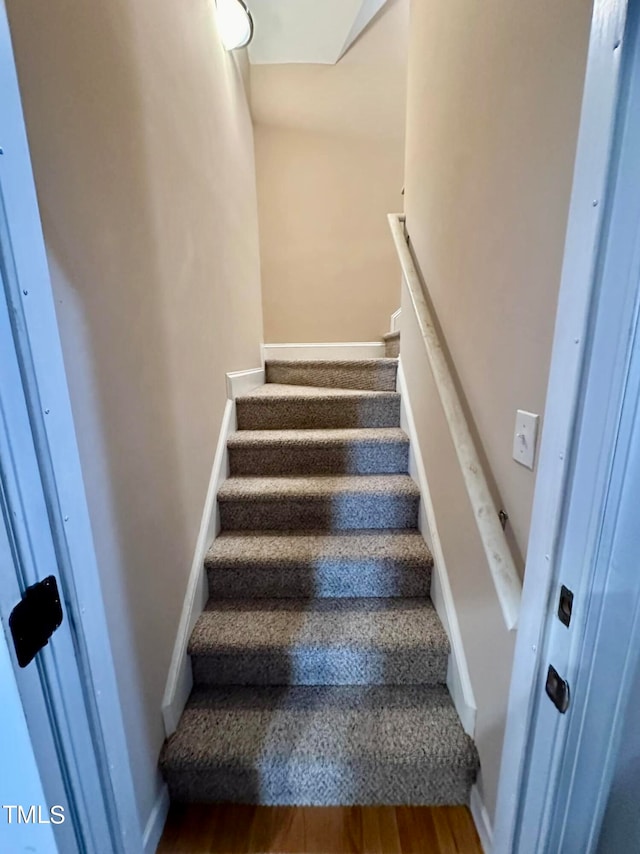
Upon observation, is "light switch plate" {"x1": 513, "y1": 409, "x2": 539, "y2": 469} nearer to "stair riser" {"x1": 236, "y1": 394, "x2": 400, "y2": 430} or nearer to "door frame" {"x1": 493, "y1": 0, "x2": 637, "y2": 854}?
"door frame" {"x1": 493, "y1": 0, "x2": 637, "y2": 854}

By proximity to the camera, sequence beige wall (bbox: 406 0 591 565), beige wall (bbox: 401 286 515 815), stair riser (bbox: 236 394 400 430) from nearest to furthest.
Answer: beige wall (bbox: 406 0 591 565), beige wall (bbox: 401 286 515 815), stair riser (bbox: 236 394 400 430)

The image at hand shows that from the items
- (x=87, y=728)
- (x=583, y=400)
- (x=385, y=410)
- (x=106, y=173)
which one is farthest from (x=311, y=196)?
(x=87, y=728)

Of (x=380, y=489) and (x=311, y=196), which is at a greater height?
(x=311, y=196)

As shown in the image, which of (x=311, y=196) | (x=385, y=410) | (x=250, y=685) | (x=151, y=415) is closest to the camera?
(x=151, y=415)

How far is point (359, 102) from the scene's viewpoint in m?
2.77

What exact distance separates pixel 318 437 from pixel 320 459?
4.3 inches

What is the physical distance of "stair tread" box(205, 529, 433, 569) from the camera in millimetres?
1473

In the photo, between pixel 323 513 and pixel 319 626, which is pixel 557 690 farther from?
pixel 323 513

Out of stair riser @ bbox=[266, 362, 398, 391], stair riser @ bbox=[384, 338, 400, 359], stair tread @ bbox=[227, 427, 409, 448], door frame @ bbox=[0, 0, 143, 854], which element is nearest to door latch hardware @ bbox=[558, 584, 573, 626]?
door frame @ bbox=[0, 0, 143, 854]

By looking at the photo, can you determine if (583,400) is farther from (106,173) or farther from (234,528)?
(234,528)

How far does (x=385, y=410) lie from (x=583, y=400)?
159 cm

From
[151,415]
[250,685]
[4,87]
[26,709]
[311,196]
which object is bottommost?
[250,685]

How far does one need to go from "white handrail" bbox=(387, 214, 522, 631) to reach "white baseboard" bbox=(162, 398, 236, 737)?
100 cm

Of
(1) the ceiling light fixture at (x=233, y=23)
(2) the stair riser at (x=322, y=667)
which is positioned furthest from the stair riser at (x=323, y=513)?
(1) the ceiling light fixture at (x=233, y=23)
